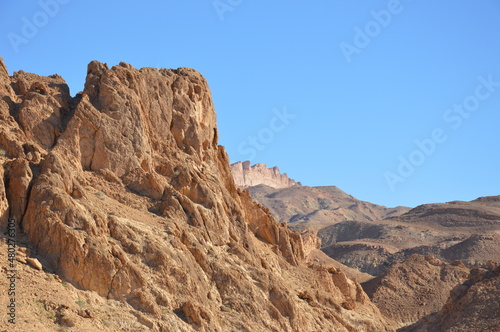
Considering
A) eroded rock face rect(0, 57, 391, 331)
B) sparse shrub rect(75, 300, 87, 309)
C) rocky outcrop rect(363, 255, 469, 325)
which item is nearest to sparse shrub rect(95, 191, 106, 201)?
eroded rock face rect(0, 57, 391, 331)

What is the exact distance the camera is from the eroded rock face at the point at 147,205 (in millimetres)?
37656

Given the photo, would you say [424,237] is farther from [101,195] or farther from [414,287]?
[101,195]

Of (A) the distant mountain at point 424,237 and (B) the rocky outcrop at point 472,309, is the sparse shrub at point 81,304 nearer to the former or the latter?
(B) the rocky outcrop at point 472,309

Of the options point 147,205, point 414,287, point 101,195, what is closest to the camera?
point 101,195

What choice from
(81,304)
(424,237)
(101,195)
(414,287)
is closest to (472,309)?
(414,287)

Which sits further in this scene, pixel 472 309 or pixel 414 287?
pixel 414 287

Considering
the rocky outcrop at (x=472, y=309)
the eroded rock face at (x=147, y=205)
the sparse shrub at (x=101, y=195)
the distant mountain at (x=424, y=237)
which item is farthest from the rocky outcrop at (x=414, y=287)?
the sparse shrub at (x=101, y=195)

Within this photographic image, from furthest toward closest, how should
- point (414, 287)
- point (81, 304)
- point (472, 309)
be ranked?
1. point (414, 287)
2. point (472, 309)
3. point (81, 304)

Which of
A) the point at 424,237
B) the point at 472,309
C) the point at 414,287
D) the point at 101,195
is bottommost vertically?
the point at 472,309

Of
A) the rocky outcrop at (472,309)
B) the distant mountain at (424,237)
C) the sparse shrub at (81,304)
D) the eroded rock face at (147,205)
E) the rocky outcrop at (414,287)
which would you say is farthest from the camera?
the distant mountain at (424,237)

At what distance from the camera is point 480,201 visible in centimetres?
16050

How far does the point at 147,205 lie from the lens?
45406 mm

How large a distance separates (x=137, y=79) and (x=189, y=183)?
690cm

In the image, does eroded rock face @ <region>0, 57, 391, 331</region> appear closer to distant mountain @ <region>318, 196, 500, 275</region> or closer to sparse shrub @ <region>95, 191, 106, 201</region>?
sparse shrub @ <region>95, 191, 106, 201</region>
